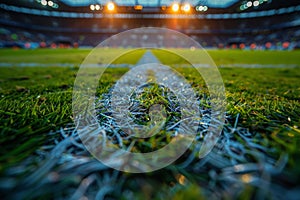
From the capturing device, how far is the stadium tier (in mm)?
24859

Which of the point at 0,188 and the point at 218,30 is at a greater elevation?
the point at 218,30

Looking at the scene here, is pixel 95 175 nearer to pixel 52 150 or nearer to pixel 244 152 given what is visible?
pixel 52 150

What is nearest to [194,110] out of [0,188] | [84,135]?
[84,135]

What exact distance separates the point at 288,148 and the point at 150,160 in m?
0.36

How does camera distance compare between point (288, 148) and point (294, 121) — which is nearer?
point (288, 148)

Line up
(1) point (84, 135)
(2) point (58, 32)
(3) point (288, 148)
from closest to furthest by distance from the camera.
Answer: (3) point (288, 148), (1) point (84, 135), (2) point (58, 32)

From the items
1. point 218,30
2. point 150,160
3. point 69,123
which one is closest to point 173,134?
point 150,160

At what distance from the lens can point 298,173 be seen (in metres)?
0.31

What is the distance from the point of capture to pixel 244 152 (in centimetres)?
43

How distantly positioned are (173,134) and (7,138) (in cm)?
50

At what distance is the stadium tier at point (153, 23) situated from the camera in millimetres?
24859

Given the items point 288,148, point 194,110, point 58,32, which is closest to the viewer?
point 288,148

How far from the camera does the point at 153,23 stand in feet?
99.9

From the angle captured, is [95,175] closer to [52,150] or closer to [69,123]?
[52,150]
